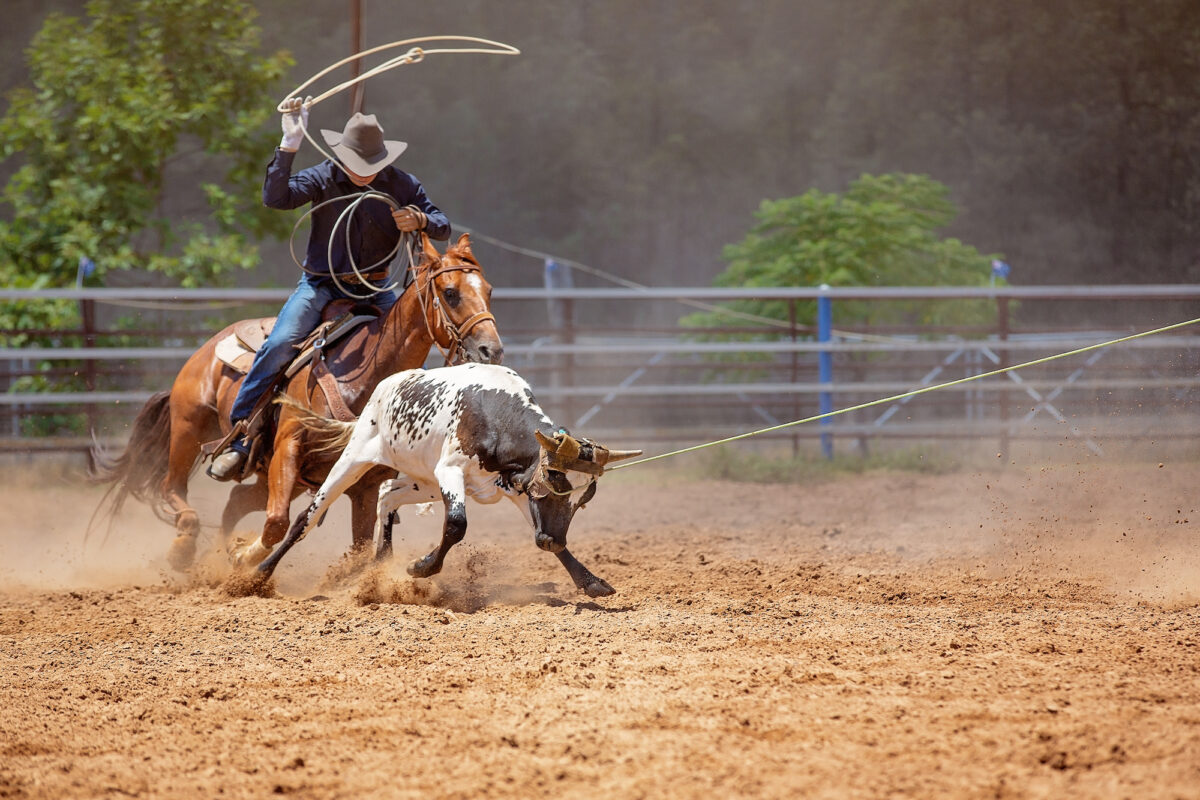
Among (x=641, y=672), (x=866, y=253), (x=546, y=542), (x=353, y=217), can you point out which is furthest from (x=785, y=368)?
(x=641, y=672)

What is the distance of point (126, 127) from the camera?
1197 centimetres

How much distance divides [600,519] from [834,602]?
3783 millimetres

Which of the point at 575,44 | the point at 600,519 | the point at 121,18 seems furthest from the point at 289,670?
the point at 575,44

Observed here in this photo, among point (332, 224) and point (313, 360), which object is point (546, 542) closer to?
point (313, 360)

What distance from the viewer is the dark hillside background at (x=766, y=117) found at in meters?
21.5

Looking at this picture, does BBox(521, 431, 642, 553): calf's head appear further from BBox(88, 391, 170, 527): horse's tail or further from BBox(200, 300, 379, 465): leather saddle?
BBox(88, 391, 170, 527): horse's tail

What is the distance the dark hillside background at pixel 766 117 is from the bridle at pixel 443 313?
607 inches

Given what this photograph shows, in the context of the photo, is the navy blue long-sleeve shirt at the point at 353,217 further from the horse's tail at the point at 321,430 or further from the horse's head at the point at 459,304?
the horse's tail at the point at 321,430

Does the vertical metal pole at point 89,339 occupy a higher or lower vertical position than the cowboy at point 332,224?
lower

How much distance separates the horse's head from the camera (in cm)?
507

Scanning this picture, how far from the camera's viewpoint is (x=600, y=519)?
8.48 meters

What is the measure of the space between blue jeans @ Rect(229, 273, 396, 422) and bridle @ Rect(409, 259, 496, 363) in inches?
25.2

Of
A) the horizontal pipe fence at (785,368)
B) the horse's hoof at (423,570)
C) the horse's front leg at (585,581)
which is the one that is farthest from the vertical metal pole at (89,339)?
the horse's front leg at (585,581)

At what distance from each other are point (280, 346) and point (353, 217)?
2.46 feet
